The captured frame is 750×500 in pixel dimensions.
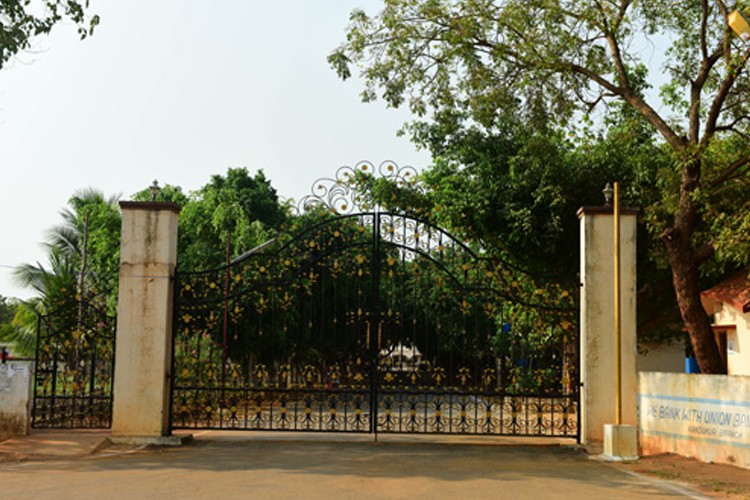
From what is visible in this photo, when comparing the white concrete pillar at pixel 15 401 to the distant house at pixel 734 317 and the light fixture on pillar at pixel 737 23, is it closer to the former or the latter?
the light fixture on pillar at pixel 737 23

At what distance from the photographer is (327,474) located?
29.5 ft

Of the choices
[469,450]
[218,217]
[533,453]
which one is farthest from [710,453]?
[218,217]

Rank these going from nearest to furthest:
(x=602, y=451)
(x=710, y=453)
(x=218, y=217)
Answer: (x=710, y=453) → (x=602, y=451) → (x=218, y=217)

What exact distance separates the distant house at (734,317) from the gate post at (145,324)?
31.4 ft

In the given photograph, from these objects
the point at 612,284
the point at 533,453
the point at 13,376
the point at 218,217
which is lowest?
the point at 533,453

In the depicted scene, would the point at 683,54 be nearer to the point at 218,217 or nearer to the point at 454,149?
the point at 454,149

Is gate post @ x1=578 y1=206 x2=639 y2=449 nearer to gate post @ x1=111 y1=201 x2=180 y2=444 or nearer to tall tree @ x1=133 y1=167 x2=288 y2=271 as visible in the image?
gate post @ x1=111 y1=201 x2=180 y2=444

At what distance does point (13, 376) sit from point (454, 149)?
35.9ft

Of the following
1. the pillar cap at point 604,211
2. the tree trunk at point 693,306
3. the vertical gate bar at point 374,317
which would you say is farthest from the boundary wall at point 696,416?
the vertical gate bar at point 374,317

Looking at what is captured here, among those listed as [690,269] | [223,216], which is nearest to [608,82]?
[690,269]

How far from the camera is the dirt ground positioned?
27.6ft

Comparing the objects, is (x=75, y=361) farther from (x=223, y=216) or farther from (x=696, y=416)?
(x=223, y=216)

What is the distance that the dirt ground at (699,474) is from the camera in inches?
331

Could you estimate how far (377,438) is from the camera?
1202cm
